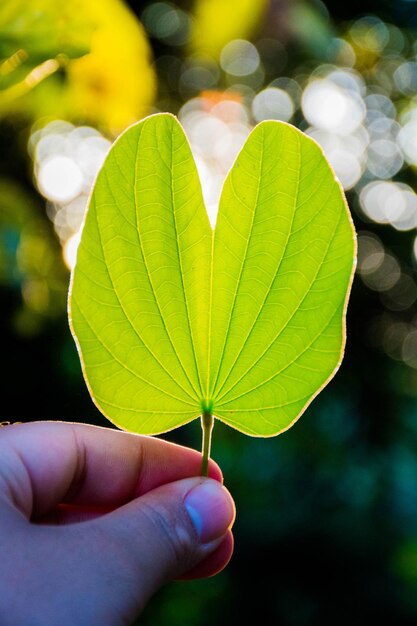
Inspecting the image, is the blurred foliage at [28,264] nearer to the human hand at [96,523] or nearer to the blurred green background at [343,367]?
the blurred green background at [343,367]

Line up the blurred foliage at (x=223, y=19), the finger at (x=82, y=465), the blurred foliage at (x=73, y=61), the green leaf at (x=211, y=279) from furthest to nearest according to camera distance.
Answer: the blurred foliage at (x=223, y=19) < the finger at (x=82, y=465) < the blurred foliage at (x=73, y=61) < the green leaf at (x=211, y=279)

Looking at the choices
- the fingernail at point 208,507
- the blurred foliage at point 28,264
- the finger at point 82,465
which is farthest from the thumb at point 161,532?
the blurred foliage at point 28,264

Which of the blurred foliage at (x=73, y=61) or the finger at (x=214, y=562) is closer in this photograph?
the blurred foliage at (x=73, y=61)

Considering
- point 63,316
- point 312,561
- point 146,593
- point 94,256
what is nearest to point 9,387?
point 63,316

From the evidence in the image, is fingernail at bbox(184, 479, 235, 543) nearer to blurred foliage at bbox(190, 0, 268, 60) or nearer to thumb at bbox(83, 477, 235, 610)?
thumb at bbox(83, 477, 235, 610)

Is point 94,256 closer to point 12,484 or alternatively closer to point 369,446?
point 12,484

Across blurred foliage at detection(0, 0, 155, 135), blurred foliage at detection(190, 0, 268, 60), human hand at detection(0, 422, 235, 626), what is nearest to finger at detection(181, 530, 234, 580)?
human hand at detection(0, 422, 235, 626)
